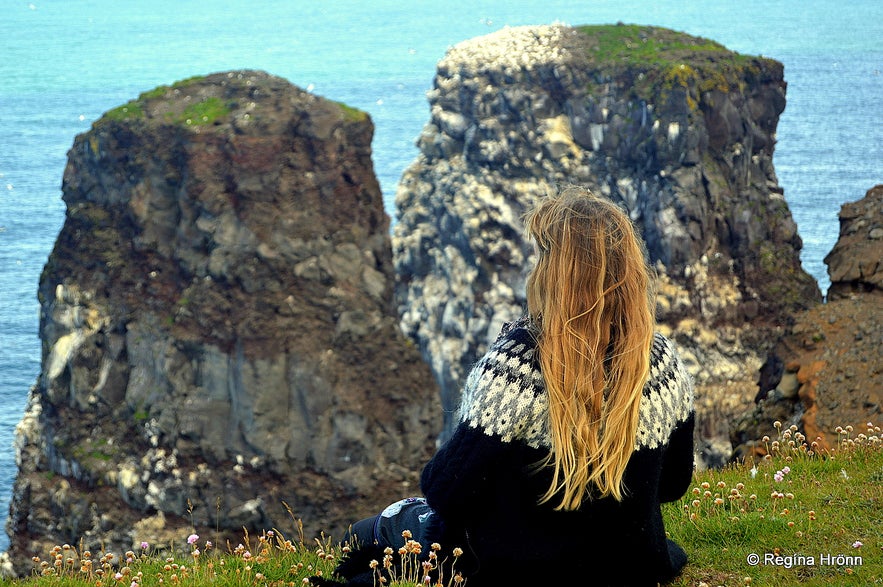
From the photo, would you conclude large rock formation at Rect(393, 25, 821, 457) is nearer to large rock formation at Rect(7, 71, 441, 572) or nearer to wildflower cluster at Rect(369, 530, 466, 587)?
large rock formation at Rect(7, 71, 441, 572)

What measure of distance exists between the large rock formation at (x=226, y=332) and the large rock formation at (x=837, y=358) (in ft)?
89.4

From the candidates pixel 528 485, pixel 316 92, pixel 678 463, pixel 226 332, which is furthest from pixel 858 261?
pixel 316 92

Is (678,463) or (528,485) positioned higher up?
(528,485)

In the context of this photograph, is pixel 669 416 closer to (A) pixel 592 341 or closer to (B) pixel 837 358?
(A) pixel 592 341

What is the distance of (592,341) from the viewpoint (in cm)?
830

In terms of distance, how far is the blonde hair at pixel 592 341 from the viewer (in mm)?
8250

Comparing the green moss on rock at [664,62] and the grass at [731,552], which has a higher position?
the green moss on rock at [664,62]

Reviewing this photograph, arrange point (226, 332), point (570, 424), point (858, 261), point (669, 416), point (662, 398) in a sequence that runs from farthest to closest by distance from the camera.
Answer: point (226, 332), point (858, 261), point (669, 416), point (662, 398), point (570, 424)

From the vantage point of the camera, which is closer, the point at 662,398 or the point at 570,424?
the point at 570,424

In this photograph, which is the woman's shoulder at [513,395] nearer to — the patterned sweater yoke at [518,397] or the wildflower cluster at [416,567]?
the patterned sweater yoke at [518,397]

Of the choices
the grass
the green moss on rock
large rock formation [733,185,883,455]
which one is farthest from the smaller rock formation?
the green moss on rock

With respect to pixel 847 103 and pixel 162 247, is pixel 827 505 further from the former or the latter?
pixel 847 103

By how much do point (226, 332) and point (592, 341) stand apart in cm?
4413

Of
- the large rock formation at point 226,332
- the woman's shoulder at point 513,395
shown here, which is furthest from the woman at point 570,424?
the large rock formation at point 226,332
